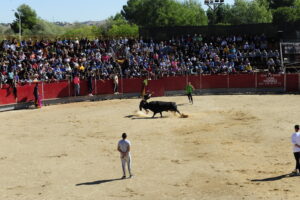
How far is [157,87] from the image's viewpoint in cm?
3594

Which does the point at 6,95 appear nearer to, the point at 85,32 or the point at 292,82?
the point at 292,82

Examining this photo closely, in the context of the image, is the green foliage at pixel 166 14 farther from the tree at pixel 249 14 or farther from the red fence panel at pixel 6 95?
Result: the red fence panel at pixel 6 95

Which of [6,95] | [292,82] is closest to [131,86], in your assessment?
[6,95]

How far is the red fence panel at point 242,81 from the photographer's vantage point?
37.1 meters

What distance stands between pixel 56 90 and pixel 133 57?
27.2 feet

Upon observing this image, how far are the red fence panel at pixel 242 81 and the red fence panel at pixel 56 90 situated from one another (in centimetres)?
1155

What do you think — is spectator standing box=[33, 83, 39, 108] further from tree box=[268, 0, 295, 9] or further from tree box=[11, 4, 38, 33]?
tree box=[268, 0, 295, 9]

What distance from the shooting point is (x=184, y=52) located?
42562 millimetres

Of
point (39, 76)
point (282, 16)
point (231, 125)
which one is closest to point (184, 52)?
point (39, 76)

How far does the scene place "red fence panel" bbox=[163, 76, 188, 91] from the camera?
120 ft

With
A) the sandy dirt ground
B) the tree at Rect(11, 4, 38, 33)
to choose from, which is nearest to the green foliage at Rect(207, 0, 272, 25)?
the tree at Rect(11, 4, 38, 33)

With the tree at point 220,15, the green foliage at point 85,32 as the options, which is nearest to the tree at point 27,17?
the green foliage at point 85,32

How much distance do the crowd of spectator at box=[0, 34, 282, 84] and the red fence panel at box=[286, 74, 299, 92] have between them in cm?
161

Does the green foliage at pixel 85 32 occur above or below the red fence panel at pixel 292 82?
above
